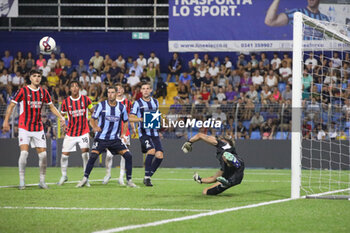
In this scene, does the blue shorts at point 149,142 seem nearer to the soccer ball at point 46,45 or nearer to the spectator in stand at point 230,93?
the soccer ball at point 46,45

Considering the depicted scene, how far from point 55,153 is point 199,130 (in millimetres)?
5375

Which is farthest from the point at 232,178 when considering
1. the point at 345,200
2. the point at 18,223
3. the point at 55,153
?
the point at 55,153

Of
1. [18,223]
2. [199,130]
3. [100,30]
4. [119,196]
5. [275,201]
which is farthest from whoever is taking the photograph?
[100,30]

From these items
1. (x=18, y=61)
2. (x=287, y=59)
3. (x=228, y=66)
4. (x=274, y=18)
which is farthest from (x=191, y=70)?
(x=18, y=61)

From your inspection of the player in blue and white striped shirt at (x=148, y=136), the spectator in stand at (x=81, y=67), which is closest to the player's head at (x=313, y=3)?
the spectator in stand at (x=81, y=67)

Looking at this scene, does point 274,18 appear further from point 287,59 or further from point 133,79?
point 133,79

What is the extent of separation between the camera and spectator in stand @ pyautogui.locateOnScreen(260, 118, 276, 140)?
66.4 feet

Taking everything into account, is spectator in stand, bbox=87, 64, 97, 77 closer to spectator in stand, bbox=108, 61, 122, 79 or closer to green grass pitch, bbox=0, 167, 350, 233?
spectator in stand, bbox=108, 61, 122, 79

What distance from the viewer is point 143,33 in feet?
86.4

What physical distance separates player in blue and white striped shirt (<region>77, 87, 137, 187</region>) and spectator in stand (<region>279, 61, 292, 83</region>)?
12.4m

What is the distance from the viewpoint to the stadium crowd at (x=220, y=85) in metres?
19.2

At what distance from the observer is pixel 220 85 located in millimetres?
23516

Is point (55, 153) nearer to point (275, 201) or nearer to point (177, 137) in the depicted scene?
point (177, 137)

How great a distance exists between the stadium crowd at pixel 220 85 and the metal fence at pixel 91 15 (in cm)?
164
